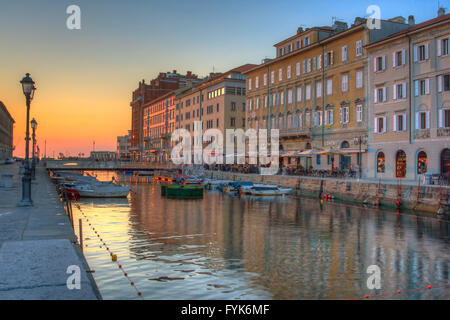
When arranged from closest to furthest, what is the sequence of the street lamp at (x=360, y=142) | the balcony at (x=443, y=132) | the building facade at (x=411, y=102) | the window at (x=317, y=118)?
1. the balcony at (x=443, y=132)
2. the building facade at (x=411, y=102)
3. the street lamp at (x=360, y=142)
4. the window at (x=317, y=118)

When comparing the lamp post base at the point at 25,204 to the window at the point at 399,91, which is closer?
the lamp post base at the point at 25,204

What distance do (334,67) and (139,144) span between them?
4285 inches

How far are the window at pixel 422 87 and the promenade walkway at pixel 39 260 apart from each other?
3576cm

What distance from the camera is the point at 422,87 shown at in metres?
42.2

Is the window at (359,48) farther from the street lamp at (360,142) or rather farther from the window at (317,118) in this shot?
the window at (317,118)

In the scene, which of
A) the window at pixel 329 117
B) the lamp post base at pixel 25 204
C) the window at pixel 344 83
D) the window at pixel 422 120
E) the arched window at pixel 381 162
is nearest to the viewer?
the lamp post base at pixel 25 204

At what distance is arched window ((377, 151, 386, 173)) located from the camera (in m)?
47.1

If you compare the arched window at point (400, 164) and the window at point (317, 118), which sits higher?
the window at point (317, 118)

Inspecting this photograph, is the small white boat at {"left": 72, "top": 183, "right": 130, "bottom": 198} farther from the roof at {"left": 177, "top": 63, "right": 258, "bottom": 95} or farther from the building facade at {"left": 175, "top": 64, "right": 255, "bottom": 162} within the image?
the roof at {"left": 177, "top": 63, "right": 258, "bottom": 95}

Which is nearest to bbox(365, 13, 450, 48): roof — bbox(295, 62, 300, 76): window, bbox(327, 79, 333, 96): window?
bbox(327, 79, 333, 96): window

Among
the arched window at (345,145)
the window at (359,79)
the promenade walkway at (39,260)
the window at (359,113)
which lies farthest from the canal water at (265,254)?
the window at (359,79)

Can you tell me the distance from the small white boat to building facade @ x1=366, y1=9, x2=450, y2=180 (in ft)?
90.1

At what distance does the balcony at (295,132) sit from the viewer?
194 feet
